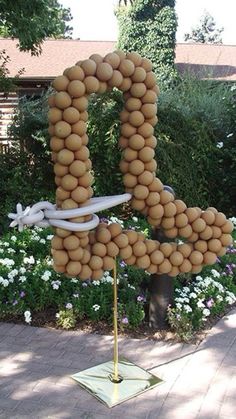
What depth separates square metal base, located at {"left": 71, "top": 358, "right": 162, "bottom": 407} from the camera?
3.34m

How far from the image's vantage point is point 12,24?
6.75m

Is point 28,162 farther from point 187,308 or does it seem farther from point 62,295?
point 187,308

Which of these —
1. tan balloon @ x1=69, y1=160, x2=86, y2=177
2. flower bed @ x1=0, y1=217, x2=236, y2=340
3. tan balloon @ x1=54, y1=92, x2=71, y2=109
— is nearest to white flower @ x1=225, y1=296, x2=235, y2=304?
flower bed @ x1=0, y1=217, x2=236, y2=340

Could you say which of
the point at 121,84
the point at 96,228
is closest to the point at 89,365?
the point at 96,228

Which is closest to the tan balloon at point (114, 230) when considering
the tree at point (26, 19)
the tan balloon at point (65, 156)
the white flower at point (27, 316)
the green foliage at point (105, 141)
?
the tan balloon at point (65, 156)

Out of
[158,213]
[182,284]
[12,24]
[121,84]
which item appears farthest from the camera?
[12,24]

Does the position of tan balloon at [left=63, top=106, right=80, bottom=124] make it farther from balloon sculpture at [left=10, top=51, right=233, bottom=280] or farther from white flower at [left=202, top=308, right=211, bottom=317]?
white flower at [left=202, top=308, right=211, bottom=317]

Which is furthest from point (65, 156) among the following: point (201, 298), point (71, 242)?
point (201, 298)

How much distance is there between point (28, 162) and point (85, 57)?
1248 cm

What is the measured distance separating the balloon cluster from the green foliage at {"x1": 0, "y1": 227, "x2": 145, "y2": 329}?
4.08 feet

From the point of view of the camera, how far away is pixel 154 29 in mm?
17125

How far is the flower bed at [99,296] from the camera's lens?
14.1ft

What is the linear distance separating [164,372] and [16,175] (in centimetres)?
464

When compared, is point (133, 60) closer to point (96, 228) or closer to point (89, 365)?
point (96, 228)
